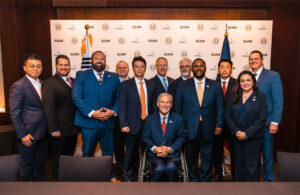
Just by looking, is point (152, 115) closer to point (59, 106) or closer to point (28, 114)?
point (59, 106)

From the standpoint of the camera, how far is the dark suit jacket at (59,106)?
2830 mm

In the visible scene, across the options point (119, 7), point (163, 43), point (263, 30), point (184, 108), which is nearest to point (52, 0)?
point (119, 7)

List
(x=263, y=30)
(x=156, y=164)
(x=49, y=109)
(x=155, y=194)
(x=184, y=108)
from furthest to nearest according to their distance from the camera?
(x=263, y=30) < (x=184, y=108) < (x=49, y=109) < (x=156, y=164) < (x=155, y=194)

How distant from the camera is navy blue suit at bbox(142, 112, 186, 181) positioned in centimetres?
255

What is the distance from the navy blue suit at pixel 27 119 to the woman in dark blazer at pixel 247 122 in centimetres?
241

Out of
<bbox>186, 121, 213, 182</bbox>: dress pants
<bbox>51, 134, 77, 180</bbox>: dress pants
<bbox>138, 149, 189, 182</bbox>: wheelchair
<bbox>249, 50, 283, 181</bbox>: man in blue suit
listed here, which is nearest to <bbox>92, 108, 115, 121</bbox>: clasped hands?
<bbox>51, 134, 77, 180</bbox>: dress pants

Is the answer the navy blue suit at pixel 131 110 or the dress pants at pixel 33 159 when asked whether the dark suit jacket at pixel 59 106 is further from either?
the navy blue suit at pixel 131 110

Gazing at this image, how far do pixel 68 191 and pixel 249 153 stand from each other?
2180mm

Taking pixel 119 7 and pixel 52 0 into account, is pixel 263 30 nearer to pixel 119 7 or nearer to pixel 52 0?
pixel 119 7

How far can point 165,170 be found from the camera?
2537 mm

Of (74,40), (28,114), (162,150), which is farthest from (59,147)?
(74,40)

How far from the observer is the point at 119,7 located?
4.60 metres

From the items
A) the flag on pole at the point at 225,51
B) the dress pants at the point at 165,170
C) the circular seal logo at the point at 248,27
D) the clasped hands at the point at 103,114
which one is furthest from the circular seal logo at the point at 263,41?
the clasped hands at the point at 103,114

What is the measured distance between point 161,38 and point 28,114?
9.22ft
